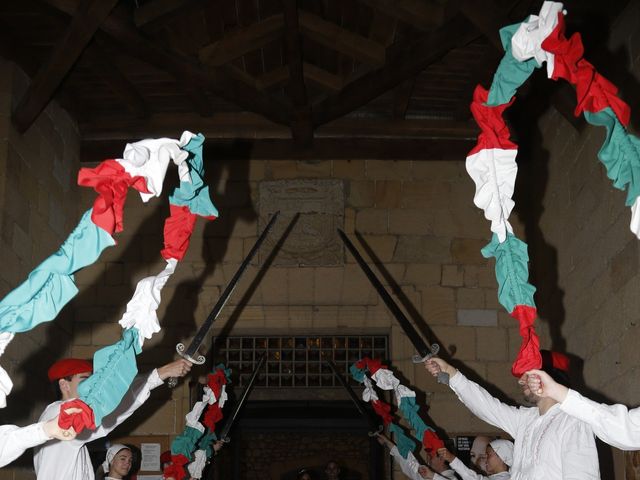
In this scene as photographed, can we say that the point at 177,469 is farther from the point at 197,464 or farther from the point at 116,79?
the point at 116,79

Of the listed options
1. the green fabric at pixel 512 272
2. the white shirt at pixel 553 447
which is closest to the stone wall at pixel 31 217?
the white shirt at pixel 553 447

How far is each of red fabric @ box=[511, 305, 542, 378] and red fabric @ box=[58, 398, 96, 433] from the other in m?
1.49

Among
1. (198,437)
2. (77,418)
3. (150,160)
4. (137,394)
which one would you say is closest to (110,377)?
(77,418)

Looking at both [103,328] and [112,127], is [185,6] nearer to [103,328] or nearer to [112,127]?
[112,127]

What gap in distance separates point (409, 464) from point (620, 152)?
143 inches

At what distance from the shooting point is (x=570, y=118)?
21.7ft

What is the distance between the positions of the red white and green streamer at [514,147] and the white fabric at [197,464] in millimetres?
3120

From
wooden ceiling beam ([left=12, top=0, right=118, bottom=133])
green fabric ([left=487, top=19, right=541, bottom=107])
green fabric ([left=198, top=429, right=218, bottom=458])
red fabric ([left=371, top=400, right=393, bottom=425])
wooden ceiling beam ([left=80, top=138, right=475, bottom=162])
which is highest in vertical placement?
wooden ceiling beam ([left=80, top=138, right=475, bottom=162])

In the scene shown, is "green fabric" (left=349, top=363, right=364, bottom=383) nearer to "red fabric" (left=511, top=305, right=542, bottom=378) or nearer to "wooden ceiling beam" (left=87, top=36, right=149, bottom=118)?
"wooden ceiling beam" (left=87, top=36, right=149, bottom=118)

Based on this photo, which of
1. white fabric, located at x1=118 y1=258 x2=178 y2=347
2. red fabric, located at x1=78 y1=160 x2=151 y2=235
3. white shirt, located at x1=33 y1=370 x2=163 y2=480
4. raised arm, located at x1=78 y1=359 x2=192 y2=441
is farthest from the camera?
raised arm, located at x1=78 y1=359 x2=192 y2=441

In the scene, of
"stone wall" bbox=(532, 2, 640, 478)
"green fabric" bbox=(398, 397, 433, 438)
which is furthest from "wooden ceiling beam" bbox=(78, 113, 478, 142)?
"green fabric" bbox=(398, 397, 433, 438)

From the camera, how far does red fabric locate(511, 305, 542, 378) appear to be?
3141 millimetres

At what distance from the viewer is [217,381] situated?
6.43m

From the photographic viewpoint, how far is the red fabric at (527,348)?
3.14 meters
